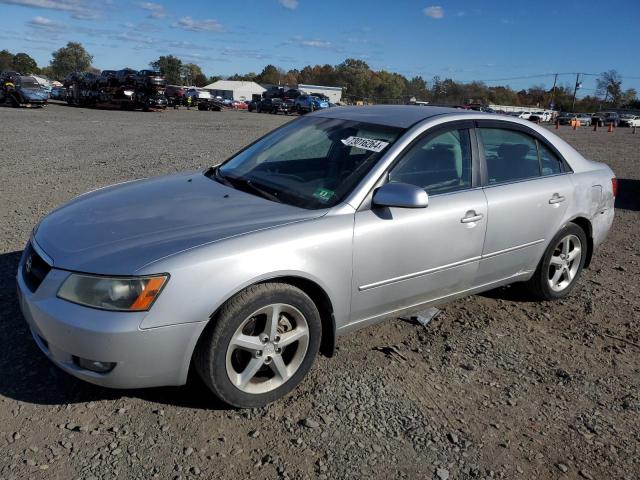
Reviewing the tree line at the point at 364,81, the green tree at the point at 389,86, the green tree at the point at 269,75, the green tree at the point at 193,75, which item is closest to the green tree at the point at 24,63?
the tree line at the point at 364,81

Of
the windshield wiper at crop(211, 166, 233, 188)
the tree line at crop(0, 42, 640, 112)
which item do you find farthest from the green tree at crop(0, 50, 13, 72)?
the windshield wiper at crop(211, 166, 233, 188)

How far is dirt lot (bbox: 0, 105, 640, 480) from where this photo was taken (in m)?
2.58

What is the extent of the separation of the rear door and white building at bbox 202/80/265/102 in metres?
93.5

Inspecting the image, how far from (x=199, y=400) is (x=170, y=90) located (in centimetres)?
4786

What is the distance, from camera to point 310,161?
4.01m

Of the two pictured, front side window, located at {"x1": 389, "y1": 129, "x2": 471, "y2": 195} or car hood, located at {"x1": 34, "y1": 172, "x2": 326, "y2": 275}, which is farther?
front side window, located at {"x1": 389, "y1": 129, "x2": 471, "y2": 195}

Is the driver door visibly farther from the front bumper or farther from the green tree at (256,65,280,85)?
the green tree at (256,65,280,85)

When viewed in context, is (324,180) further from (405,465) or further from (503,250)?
(405,465)

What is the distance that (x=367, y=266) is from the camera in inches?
127

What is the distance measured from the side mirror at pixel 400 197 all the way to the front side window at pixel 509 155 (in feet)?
3.34

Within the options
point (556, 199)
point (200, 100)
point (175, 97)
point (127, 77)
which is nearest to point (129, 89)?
point (127, 77)

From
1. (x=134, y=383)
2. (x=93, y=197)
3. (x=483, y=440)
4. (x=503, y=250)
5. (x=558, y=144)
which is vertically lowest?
(x=483, y=440)

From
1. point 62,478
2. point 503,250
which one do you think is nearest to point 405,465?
point 62,478

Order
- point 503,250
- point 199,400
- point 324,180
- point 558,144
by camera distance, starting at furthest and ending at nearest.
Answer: point 558,144 → point 503,250 → point 324,180 → point 199,400
